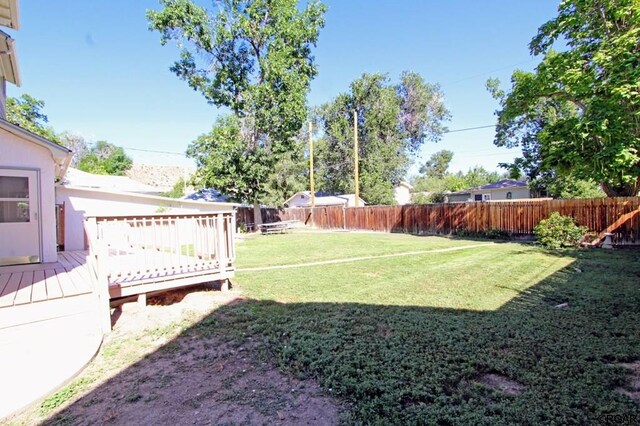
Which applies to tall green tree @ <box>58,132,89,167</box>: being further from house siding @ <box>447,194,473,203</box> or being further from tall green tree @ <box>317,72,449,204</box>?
house siding @ <box>447,194,473,203</box>

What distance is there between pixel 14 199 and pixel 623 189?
1727 centimetres

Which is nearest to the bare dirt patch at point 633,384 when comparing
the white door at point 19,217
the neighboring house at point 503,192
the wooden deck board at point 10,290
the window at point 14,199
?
the wooden deck board at point 10,290

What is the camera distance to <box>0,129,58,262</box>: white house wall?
20.0ft

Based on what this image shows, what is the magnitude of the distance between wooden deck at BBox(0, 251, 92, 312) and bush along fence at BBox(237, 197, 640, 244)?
14225mm

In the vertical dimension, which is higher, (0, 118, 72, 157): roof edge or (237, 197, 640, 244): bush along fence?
(0, 118, 72, 157): roof edge

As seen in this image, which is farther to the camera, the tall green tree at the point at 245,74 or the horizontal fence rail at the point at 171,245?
the tall green tree at the point at 245,74

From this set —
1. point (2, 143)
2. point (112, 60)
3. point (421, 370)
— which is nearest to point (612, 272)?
point (421, 370)

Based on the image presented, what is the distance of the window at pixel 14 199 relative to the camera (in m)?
6.27

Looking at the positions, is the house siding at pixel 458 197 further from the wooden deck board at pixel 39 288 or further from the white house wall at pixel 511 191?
the wooden deck board at pixel 39 288

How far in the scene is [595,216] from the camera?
1158 centimetres

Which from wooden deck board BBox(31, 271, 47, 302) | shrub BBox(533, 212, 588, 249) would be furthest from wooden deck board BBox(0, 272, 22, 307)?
shrub BBox(533, 212, 588, 249)

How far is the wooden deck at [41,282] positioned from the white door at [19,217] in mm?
463

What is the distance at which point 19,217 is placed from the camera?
645cm

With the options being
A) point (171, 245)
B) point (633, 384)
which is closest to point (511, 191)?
point (633, 384)
